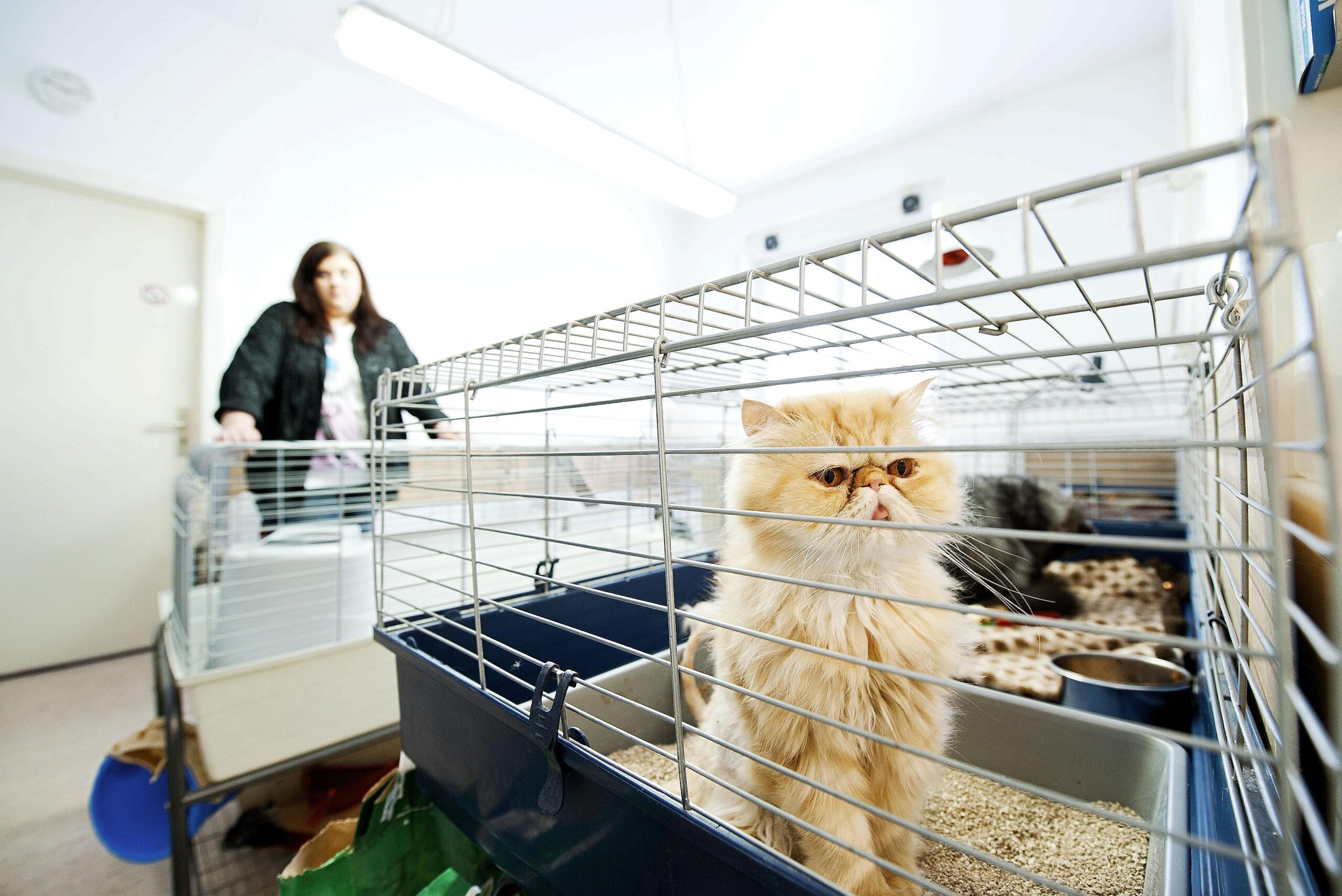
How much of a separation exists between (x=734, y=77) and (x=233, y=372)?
9.11 ft

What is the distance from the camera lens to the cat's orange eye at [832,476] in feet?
1.91

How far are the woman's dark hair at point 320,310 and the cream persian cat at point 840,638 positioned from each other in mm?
2248

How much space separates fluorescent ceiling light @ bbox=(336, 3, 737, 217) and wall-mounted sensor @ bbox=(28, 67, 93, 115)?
139cm

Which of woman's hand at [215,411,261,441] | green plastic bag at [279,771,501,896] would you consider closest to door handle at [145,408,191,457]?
woman's hand at [215,411,261,441]

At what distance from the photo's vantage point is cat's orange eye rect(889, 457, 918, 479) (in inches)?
23.5

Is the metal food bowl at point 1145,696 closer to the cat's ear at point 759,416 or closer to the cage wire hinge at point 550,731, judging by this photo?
the cat's ear at point 759,416

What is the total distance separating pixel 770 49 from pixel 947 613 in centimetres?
309

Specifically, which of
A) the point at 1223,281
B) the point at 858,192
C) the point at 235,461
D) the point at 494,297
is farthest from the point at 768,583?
the point at 858,192

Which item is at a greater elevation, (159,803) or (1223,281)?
Answer: (1223,281)

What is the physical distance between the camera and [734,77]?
9.95 ft

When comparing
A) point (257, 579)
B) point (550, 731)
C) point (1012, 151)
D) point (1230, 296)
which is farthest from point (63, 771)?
point (1012, 151)

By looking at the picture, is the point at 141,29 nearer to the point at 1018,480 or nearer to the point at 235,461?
the point at 235,461

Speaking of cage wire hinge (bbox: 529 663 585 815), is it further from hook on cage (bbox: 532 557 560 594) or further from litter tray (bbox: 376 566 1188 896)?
hook on cage (bbox: 532 557 560 594)

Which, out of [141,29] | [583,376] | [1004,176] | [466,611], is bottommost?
[466,611]
